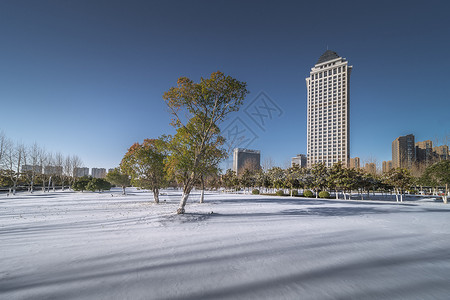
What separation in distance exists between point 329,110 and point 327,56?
1238 inches

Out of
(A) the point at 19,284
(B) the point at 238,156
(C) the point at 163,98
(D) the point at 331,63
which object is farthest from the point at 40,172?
(D) the point at 331,63

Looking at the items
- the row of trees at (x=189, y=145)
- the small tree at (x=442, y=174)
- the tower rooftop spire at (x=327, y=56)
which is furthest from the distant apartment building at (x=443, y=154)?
the tower rooftop spire at (x=327, y=56)

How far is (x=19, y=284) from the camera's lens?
10.8 ft

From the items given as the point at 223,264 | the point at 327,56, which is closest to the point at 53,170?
the point at 223,264

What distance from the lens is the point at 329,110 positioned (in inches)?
3856

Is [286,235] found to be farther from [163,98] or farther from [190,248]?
[163,98]

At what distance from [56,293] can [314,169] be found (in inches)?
1178

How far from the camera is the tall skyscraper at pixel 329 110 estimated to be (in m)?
92.2

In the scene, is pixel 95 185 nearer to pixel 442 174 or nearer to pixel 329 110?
pixel 442 174

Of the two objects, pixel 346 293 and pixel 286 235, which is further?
pixel 286 235

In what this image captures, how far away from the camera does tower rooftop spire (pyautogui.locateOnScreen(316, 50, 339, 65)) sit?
10166cm

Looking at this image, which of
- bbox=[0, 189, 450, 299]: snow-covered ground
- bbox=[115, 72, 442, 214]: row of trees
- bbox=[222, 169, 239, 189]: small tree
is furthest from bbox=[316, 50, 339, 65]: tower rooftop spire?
bbox=[0, 189, 450, 299]: snow-covered ground

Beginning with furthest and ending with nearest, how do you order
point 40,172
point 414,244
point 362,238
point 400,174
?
point 40,172, point 400,174, point 362,238, point 414,244

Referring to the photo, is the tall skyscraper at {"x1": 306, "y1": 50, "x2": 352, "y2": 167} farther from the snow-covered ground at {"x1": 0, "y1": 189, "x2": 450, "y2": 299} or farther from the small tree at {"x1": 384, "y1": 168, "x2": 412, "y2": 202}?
the snow-covered ground at {"x1": 0, "y1": 189, "x2": 450, "y2": 299}
